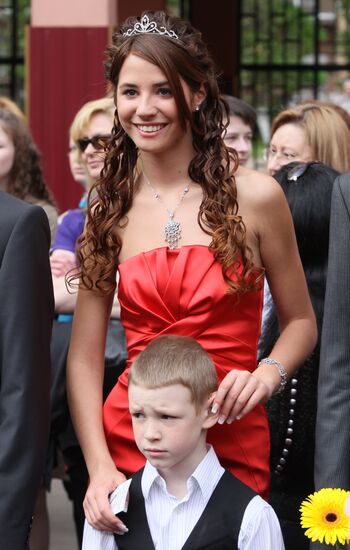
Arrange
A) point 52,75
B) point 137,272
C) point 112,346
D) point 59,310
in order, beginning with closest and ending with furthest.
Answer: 1. point 137,272
2. point 112,346
3. point 59,310
4. point 52,75

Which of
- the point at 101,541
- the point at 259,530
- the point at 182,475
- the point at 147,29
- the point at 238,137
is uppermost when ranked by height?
the point at 147,29

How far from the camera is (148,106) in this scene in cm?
355

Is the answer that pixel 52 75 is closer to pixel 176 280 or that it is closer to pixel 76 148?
pixel 76 148

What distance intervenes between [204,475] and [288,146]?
2357 millimetres

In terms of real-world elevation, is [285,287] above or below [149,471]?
above

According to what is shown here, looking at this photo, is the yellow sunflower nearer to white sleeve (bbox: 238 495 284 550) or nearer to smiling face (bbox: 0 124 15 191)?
white sleeve (bbox: 238 495 284 550)

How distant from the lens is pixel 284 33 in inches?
557

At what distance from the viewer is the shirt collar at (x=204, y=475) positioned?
10.9 feet

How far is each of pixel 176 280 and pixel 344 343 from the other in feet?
1.67

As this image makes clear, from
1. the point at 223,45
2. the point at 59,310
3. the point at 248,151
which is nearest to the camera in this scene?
the point at 59,310

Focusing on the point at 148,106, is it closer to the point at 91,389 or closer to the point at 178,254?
the point at 178,254

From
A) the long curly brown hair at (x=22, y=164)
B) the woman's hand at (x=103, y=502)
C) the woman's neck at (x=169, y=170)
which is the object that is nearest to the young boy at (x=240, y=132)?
the long curly brown hair at (x=22, y=164)

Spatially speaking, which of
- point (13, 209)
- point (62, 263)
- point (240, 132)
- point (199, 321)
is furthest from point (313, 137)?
point (13, 209)

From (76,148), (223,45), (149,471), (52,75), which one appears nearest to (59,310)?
(76,148)
